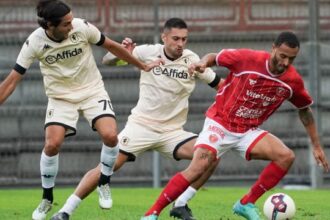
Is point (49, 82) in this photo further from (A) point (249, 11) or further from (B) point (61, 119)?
(A) point (249, 11)

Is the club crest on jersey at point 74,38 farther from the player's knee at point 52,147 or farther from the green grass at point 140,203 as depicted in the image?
the green grass at point 140,203

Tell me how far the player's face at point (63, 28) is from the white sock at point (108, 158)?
3.78 feet

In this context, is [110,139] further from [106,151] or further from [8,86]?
[8,86]

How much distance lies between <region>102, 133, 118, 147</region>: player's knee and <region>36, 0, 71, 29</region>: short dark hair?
1.16m

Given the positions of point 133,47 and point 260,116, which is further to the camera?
point 133,47

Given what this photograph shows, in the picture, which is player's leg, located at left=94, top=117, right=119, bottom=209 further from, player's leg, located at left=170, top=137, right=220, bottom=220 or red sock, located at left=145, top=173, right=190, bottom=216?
red sock, located at left=145, top=173, right=190, bottom=216

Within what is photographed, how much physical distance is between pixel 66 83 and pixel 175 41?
140 centimetres

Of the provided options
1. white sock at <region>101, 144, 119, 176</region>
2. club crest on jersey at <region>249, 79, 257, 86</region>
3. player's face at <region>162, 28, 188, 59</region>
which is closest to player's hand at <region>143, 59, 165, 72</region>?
player's face at <region>162, 28, 188, 59</region>

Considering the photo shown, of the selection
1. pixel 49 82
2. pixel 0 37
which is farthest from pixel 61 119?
pixel 0 37

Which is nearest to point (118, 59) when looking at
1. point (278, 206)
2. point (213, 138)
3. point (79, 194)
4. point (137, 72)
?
point (79, 194)

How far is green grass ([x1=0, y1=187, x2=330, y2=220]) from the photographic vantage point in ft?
36.8

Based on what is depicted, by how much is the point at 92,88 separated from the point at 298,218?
7.92ft

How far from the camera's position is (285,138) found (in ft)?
54.3

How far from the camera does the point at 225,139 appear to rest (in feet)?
32.9
